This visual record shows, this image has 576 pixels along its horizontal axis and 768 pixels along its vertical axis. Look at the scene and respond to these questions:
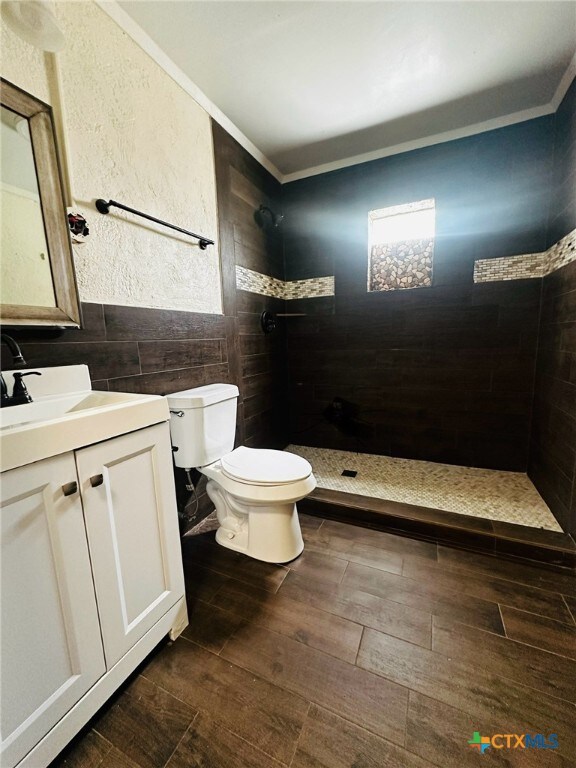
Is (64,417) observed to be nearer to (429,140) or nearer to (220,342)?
(220,342)

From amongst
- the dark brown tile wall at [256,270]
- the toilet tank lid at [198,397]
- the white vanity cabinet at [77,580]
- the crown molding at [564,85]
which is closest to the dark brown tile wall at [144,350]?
the toilet tank lid at [198,397]

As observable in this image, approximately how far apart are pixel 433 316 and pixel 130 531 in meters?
2.24

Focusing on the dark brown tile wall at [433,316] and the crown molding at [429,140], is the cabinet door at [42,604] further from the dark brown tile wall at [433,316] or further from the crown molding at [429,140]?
the crown molding at [429,140]

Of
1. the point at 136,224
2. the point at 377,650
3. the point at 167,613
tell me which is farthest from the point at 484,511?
the point at 136,224

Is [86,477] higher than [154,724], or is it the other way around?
[86,477]

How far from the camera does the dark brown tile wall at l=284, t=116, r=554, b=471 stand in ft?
6.49

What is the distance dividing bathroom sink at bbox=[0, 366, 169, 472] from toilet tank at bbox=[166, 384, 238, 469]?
0.35 m

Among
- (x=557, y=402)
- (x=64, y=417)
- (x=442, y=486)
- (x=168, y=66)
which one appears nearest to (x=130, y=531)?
(x=64, y=417)

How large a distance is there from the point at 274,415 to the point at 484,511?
1563 mm

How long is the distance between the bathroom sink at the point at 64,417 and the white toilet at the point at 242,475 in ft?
1.28

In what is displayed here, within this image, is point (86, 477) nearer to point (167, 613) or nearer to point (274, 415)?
point (167, 613)

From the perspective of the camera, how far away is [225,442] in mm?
1574

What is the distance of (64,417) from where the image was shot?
74cm

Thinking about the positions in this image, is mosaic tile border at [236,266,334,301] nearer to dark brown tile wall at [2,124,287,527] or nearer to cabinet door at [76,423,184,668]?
dark brown tile wall at [2,124,287,527]
